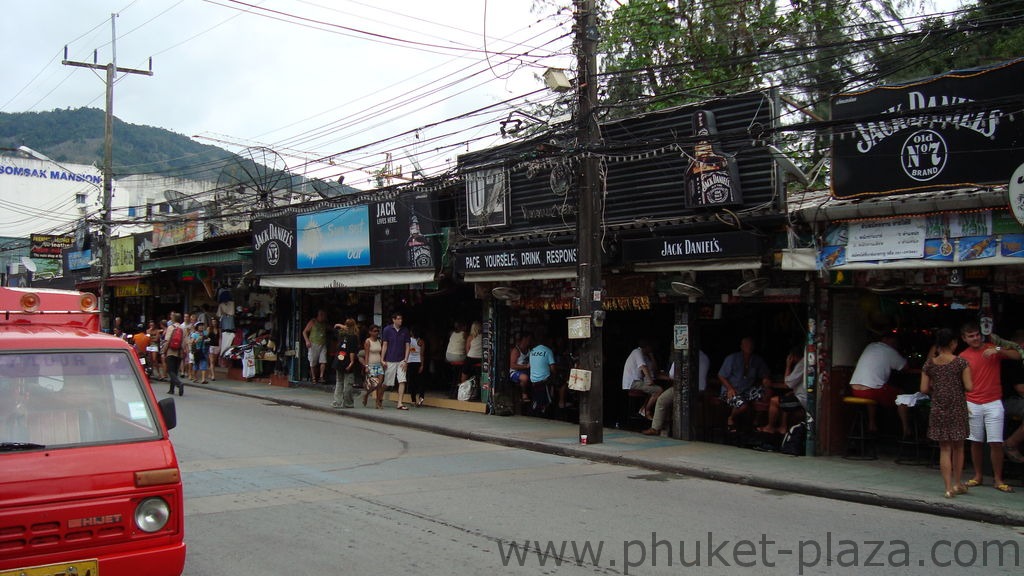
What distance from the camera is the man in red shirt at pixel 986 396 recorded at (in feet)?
30.7

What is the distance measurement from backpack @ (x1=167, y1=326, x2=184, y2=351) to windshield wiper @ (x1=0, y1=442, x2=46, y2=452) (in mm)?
16377

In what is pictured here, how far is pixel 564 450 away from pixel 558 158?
18.1 ft

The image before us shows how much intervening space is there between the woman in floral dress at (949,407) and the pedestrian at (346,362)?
38.7 feet

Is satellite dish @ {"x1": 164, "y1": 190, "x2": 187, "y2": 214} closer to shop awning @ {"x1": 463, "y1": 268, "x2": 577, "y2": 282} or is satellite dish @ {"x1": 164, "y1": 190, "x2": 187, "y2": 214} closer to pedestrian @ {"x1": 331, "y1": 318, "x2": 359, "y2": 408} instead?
pedestrian @ {"x1": 331, "y1": 318, "x2": 359, "y2": 408}

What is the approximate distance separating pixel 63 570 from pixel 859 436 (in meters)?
10.7

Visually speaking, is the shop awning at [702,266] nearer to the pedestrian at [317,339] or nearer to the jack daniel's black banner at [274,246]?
the pedestrian at [317,339]

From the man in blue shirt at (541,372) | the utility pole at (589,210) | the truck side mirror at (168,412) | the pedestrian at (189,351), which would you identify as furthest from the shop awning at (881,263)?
the pedestrian at (189,351)

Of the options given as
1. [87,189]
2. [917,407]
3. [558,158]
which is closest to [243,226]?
[558,158]

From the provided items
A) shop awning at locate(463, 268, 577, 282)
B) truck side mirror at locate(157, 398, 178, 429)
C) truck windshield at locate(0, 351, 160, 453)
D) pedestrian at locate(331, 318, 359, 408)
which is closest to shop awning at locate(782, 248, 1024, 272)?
shop awning at locate(463, 268, 577, 282)

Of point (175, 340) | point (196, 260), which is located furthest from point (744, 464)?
point (196, 260)

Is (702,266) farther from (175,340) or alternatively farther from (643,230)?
(175,340)

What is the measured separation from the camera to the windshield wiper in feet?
15.9

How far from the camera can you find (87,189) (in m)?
65.7

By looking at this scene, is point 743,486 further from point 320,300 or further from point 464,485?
point 320,300
